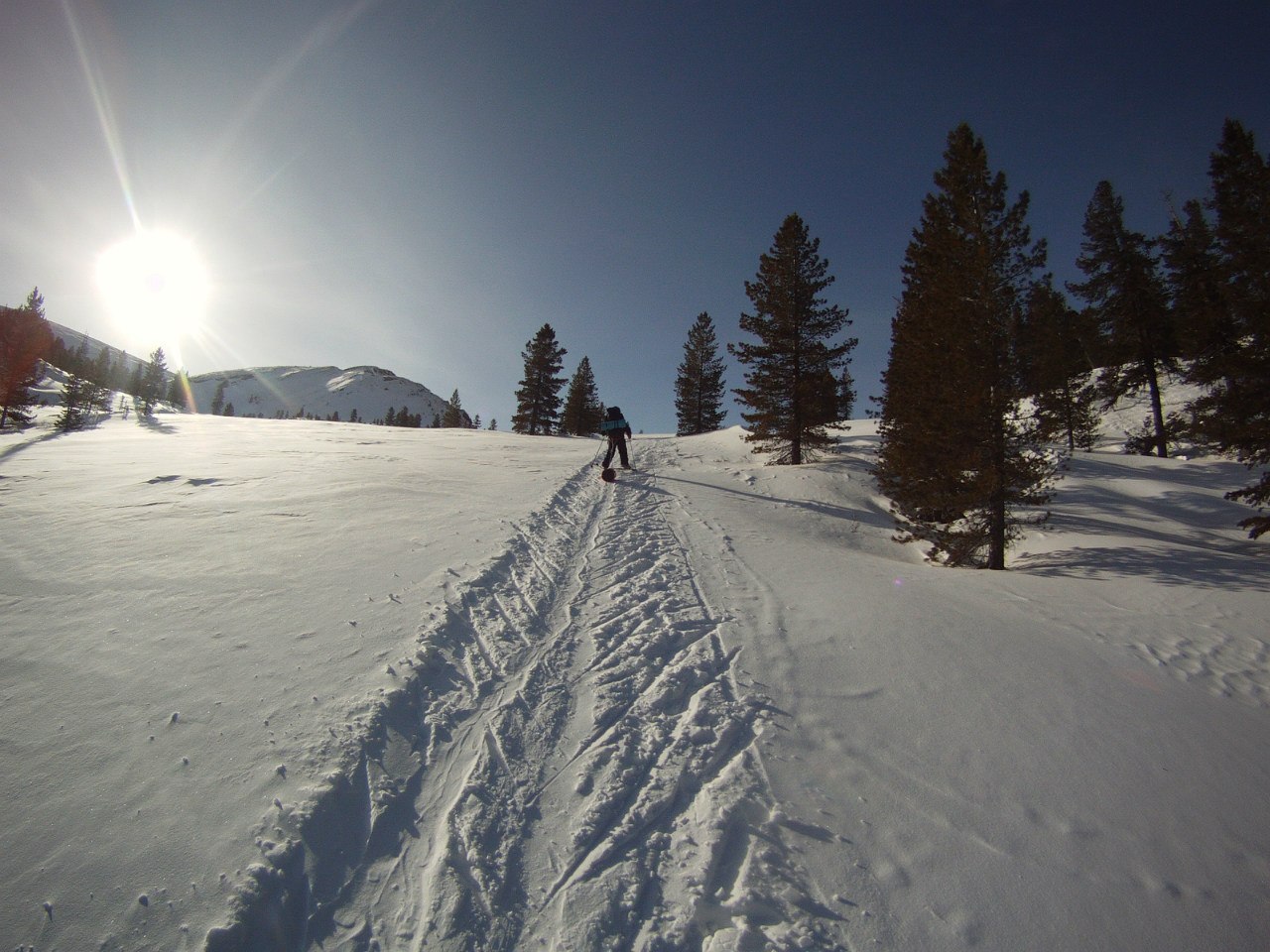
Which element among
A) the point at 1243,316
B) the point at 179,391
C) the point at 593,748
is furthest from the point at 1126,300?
Result: the point at 179,391

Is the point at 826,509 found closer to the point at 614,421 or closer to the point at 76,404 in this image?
the point at 614,421

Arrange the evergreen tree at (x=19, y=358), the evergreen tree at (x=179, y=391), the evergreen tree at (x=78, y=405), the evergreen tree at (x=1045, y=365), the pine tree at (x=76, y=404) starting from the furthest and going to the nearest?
the evergreen tree at (x=179, y=391)
the evergreen tree at (x=19, y=358)
the evergreen tree at (x=78, y=405)
the pine tree at (x=76, y=404)
the evergreen tree at (x=1045, y=365)

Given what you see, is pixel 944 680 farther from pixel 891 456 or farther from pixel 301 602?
pixel 891 456

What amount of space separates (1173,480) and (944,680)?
18.4m

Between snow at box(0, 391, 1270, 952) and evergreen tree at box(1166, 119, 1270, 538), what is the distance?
4.97 m

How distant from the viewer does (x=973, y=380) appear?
851cm

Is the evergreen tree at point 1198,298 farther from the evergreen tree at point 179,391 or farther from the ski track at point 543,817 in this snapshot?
the evergreen tree at point 179,391

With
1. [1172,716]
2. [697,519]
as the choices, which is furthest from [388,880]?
[697,519]

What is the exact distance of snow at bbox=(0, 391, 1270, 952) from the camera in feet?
7.30

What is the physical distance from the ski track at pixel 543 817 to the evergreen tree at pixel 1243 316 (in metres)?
13.3

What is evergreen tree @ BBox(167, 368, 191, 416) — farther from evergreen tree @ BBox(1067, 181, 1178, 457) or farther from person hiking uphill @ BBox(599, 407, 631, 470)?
evergreen tree @ BBox(1067, 181, 1178, 457)

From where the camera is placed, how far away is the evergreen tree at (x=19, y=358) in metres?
25.7

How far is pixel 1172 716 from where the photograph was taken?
12.7 feet

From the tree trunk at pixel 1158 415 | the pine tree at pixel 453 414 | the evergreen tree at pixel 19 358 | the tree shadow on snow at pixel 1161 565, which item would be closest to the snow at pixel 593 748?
the tree shadow on snow at pixel 1161 565
